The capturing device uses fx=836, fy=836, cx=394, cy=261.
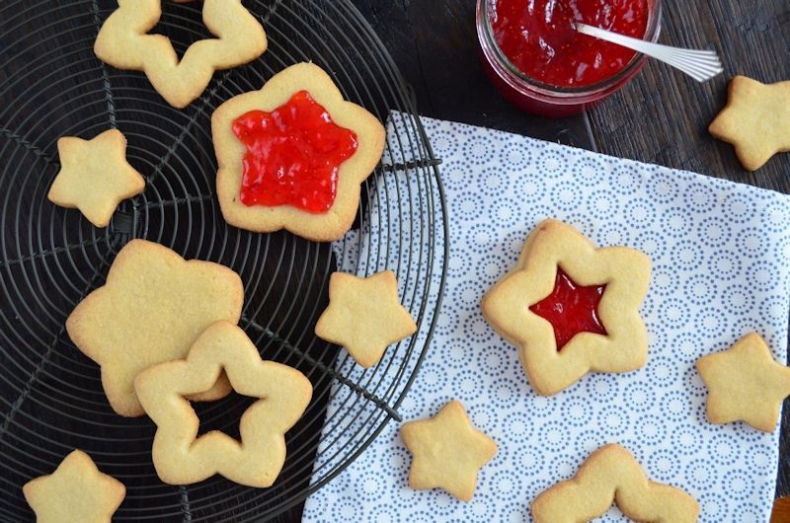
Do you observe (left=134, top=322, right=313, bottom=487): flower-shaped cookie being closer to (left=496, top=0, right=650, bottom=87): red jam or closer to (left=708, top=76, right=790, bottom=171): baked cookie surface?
(left=496, top=0, right=650, bottom=87): red jam

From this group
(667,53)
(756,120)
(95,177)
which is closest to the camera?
(667,53)

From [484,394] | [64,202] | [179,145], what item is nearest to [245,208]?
[179,145]

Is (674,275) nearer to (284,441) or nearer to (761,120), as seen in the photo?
(761,120)

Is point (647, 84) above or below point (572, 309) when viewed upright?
above

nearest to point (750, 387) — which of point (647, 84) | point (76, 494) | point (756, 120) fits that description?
point (756, 120)

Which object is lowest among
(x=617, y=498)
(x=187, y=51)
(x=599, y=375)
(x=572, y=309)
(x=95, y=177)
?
(x=617, y=498)

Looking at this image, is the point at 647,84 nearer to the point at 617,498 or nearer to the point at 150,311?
the point at 617,498

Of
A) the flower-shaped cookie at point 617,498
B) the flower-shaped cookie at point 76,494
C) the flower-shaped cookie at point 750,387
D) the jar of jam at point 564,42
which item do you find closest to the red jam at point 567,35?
the jar of jam at point 564,42
